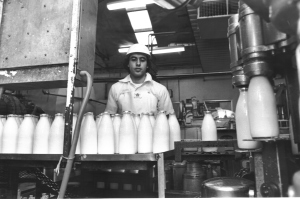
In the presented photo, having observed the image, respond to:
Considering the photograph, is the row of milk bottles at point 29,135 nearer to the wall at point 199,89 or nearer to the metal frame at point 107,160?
the metal frame at point 107,160

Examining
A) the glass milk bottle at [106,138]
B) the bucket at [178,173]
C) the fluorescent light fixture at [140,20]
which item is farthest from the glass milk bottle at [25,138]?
the fluorescent light fixture at [140,20]

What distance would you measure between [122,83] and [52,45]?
1540mm

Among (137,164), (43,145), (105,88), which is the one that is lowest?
(137,164)

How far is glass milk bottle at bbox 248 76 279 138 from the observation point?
817 millimetres

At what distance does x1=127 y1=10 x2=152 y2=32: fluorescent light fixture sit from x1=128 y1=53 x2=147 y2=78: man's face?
1.89m

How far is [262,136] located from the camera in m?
0.82

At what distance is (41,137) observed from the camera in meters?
1.56

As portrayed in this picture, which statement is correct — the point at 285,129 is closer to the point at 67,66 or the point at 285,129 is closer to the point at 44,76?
the point at 67,66

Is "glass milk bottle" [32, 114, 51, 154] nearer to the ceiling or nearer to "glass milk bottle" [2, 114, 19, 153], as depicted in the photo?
"glass milk bottle" [2, 114, 19, 153]

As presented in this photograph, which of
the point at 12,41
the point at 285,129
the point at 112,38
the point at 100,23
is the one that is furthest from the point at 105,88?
the point at 285,129

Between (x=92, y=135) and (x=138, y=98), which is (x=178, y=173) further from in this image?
(x=92, y=135)

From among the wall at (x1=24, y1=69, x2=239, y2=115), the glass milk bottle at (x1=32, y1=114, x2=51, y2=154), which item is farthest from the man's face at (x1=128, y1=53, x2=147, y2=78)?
the wall at (x1=24, y1=69, x2=239, y2=115)

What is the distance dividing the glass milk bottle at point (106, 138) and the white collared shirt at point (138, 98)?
4.16 feet

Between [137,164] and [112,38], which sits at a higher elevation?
[112,38]
